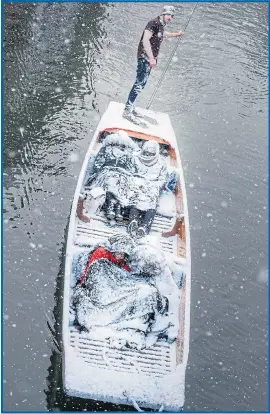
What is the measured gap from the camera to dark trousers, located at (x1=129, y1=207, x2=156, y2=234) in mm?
7224

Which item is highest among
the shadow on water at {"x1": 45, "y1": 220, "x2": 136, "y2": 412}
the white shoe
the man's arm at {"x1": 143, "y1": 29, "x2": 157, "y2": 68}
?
the man's arm at {"x1": 143, "y1": 29, "x2": 157, "y2": 68}

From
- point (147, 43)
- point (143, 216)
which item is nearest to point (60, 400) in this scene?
point (143, 216)

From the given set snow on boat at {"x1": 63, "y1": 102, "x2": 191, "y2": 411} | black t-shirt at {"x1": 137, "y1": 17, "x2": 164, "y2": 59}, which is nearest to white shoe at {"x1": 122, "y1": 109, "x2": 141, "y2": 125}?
black t-shirt at {"x1": 137, "y1": 17, "x2": 164, "y2": 59}

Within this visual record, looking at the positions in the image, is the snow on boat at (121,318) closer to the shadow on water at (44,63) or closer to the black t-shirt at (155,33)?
the black t-shirt at (155,33)

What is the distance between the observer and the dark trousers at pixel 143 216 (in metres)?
7.22

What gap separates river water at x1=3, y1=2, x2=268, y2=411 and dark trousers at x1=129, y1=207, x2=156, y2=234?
5.29 feet

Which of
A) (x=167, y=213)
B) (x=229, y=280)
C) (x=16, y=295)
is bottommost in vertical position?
(x=16, y=295)

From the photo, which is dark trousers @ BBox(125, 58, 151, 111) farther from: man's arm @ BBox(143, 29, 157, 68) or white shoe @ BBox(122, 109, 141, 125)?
man's arm @ BBox(143, 29, 157, 68)

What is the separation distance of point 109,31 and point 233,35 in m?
4.39

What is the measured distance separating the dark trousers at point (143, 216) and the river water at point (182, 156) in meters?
1.61

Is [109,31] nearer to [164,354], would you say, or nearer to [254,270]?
[254,270]

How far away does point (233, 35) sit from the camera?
1611cm

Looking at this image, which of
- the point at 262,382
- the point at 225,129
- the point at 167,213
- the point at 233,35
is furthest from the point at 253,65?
the point at 262,382

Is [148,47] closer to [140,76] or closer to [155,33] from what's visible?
[155,33]
